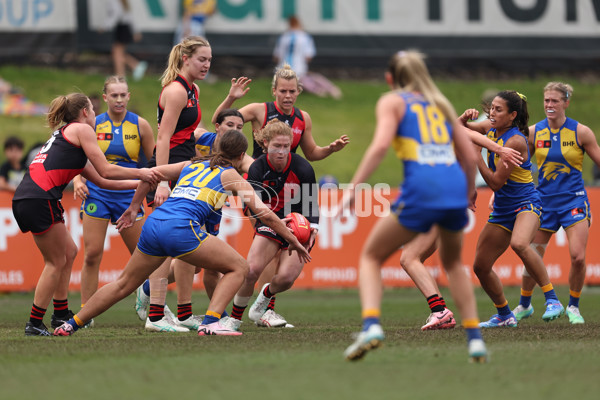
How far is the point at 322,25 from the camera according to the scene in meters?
24.2

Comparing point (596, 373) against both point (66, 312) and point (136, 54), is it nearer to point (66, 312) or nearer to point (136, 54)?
point (66, 312)

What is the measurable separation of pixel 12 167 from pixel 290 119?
21.8 feet

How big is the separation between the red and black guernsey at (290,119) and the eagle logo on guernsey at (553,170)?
2.78 meters

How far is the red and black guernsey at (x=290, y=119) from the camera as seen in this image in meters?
9.36

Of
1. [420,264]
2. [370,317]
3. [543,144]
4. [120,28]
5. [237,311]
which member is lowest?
[237,311]

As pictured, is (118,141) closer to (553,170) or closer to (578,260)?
(553,170)

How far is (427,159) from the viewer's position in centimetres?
575

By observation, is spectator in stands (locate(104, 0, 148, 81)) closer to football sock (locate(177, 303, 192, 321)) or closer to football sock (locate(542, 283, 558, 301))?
football sock (locate(177, 303, 192, 321))

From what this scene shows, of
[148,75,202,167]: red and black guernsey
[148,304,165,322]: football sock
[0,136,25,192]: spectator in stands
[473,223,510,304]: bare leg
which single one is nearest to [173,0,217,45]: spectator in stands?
[0,136,25,192]: spectator in stands

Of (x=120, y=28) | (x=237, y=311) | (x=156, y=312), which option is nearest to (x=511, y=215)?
(x=237, y=311)

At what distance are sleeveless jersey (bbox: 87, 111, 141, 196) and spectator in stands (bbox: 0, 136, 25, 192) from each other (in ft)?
16.4

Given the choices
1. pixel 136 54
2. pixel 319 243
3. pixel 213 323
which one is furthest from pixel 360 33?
pixel 213 323

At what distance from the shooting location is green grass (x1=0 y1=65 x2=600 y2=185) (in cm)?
2186

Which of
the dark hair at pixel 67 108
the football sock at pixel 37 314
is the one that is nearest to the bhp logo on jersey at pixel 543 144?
the dark hair at pixel 67 108
